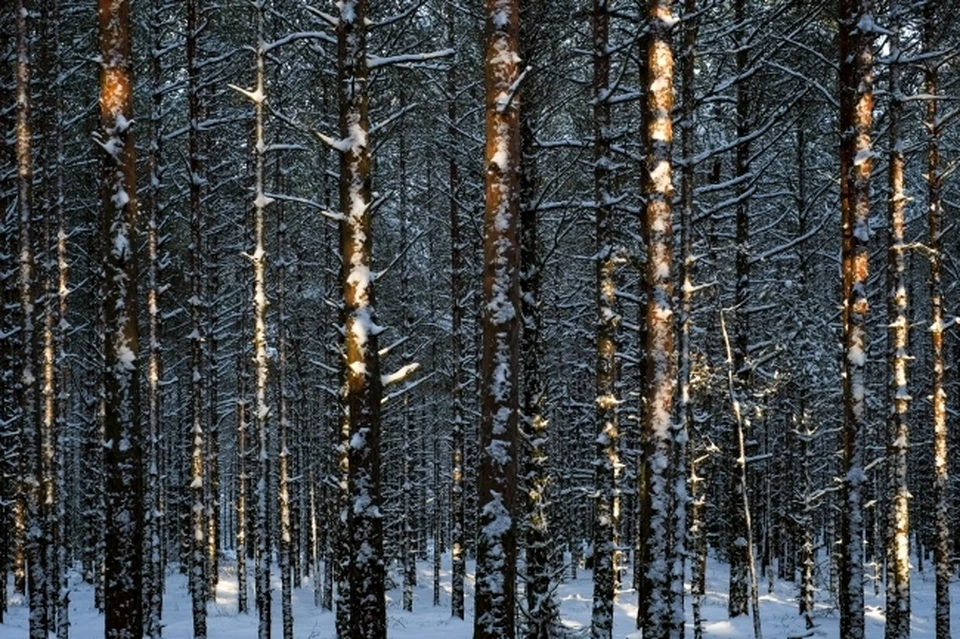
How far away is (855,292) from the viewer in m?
11.6

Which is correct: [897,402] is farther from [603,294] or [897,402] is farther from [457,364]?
[457,364]

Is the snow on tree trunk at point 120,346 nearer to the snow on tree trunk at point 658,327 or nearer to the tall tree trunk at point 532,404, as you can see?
the tall tree trunk at point 532,404

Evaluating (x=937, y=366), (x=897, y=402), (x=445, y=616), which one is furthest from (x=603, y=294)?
(x=445, y=616)

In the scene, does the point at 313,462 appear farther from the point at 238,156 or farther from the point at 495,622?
the point at 495,622

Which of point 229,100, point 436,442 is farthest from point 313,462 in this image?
point 229,100

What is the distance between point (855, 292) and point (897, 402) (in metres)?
4.82

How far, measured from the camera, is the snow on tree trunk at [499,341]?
8133 millimetres

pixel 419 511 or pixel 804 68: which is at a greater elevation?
pixel 804 68

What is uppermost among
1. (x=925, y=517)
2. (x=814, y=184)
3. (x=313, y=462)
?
(x=814, y=184)

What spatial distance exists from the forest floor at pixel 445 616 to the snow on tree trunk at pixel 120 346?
813cm

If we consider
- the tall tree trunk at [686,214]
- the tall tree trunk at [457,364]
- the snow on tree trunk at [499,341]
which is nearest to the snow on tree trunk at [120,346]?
the snow on tree trunk at [499,341]

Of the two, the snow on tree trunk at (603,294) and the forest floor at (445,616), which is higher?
the snow on tree trunk at (603,294)

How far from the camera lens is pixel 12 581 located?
27.5m

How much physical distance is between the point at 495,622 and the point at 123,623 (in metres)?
4.37
